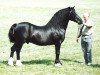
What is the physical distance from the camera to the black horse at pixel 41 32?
42.8 feet

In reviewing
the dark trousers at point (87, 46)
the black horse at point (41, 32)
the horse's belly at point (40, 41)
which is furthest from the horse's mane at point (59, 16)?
the dark trousers at point (87, 46)

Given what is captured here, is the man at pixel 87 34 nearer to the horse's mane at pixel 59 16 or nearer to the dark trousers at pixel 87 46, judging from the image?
the dark trousers at pixel 87 46

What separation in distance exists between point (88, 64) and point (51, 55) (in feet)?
10.7

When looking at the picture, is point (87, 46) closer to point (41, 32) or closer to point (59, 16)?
point (59, 16)

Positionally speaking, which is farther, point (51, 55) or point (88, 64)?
point (51, 55)

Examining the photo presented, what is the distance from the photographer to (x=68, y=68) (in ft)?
43.6

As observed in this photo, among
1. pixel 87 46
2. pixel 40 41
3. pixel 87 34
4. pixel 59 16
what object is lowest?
pixel 87 46

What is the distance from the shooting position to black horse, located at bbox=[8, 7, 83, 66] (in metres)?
13.0

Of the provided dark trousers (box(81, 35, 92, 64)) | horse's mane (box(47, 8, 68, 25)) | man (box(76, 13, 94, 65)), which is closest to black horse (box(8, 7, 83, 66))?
horse's mane (box(47, 8, 68, 25))

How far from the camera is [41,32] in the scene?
43.5ft

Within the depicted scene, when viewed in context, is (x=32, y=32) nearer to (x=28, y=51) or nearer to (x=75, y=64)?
(x=75, y=64)

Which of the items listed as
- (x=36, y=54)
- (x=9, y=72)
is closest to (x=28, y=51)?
(x=36, y=54)

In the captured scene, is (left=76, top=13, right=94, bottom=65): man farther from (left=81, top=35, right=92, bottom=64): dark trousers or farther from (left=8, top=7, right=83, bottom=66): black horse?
(left=8, top=7, right=83, bottom=66): black horse

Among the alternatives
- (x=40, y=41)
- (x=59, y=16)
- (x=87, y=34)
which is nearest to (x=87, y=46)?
(x=87, y=34)
